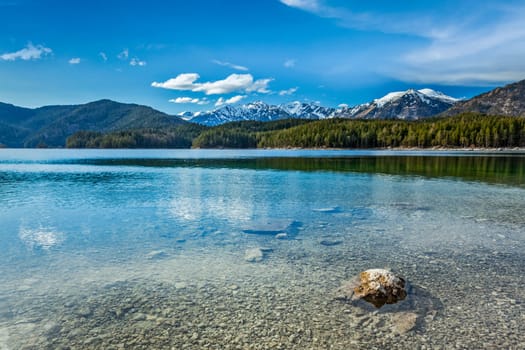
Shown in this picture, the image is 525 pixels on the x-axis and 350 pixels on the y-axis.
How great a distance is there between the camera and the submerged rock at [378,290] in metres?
8.89

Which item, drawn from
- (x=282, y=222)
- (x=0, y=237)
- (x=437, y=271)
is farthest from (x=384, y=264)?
(x=0, y=237)

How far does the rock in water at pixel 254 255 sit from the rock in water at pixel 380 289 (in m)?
4.19

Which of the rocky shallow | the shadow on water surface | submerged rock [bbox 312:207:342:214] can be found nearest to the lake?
the rocky shallow

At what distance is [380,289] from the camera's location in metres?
9.02

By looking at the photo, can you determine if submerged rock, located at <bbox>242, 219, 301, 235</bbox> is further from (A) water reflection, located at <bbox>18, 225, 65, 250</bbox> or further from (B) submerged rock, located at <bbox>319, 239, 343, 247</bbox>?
(A) water reflection, located at <bbox>18, 225, 65, 250</bbox>

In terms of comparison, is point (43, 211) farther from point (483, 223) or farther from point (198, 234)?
point (483, 223)

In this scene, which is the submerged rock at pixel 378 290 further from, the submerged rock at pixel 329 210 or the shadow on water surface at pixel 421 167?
the shadow on water surface at pixel 421 167

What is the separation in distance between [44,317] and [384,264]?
10.4 m

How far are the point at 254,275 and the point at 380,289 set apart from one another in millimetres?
3956

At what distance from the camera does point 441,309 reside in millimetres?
8516

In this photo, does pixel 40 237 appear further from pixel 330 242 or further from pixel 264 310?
pixel 330 242

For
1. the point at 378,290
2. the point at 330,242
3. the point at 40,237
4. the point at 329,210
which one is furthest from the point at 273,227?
the point at 40,237

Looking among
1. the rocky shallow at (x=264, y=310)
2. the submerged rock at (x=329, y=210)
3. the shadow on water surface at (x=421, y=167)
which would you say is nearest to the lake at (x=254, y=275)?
A: the rocky shallow at (x=264, y=310)

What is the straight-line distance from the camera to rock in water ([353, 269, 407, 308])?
8875 millimetres
